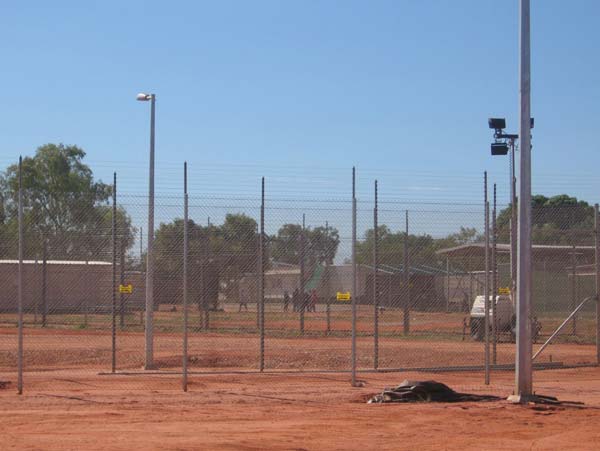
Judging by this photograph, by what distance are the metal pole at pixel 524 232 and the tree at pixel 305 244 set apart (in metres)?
5.91

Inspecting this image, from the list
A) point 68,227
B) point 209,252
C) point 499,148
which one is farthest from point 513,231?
point 68,227

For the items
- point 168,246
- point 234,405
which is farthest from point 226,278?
point 234,405

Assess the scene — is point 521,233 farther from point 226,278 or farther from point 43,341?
point 43,341

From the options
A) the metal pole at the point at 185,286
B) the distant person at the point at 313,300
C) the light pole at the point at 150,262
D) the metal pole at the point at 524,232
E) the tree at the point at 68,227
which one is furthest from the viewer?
the distant person at the point at 313,300

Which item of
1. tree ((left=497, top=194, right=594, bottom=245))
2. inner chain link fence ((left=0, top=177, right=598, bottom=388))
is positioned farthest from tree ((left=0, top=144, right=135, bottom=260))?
tree ((left=497, top=194, right=594, bottom=245))

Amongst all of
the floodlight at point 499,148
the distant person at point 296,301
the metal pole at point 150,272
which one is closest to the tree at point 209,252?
the distant person at point 296,301

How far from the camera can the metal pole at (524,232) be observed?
40.9 ft

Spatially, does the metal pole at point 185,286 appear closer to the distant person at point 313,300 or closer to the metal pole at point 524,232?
the metal pole at point 524,232

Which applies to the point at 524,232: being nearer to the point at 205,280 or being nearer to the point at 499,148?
the point at 499,148

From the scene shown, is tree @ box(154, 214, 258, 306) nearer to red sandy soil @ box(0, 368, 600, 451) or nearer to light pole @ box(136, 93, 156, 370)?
light pole @ box(136, 93, 156, 370)

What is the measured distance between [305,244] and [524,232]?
8331 millimetres

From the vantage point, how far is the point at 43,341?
2203 centimetres

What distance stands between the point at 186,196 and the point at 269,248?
6.39 metres

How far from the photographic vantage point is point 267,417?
11.2 meters
